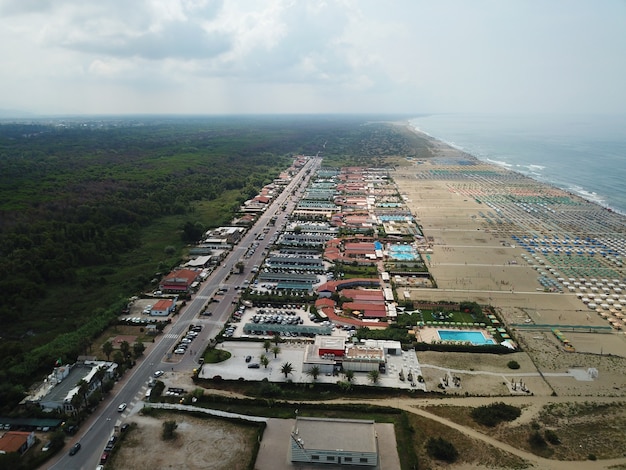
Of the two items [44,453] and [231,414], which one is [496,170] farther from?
[44,453]

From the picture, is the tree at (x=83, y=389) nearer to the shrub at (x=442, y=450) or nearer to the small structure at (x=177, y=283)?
the small structure at (x=177, y=283)

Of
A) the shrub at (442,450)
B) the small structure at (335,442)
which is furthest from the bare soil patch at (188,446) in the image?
the shrub at (442,450)

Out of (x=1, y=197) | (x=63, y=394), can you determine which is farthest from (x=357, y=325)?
(x=1, y=197)

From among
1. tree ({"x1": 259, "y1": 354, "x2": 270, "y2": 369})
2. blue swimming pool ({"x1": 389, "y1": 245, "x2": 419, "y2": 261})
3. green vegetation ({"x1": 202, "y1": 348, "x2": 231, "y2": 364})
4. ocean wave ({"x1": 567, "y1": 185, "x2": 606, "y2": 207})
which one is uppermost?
ocean wave ({"x1": 567, "y1": 185, "x2": 606, "y2": 207})

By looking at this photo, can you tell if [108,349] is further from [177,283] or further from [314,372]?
[314,372]

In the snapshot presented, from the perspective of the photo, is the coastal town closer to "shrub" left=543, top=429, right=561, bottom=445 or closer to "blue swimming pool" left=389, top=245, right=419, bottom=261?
"blue swimming pool" left=389, top=245, right=419, bottom=261

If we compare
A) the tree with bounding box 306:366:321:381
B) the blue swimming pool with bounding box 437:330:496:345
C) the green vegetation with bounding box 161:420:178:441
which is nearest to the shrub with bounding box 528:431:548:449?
the blue swimming pool with bounding box 437:330:496:345

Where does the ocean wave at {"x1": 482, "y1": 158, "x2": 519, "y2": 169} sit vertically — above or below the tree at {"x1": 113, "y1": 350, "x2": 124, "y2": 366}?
above
